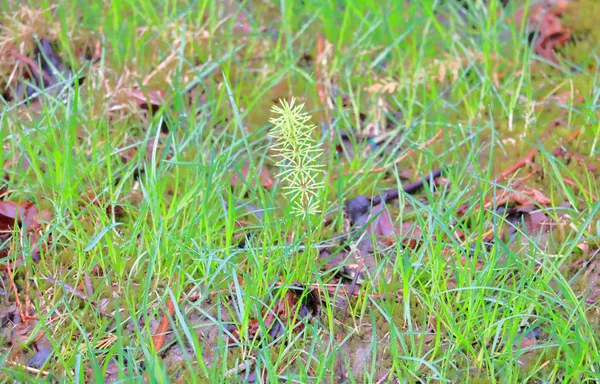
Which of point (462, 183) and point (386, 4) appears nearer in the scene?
A: point (462, 183)

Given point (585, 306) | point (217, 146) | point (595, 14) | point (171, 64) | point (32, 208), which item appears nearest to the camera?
point (585, 306)

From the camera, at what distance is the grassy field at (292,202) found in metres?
2.23

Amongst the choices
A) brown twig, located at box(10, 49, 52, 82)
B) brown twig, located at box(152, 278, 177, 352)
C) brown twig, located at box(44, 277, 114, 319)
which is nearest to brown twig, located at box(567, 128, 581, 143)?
brown twig, located at box(152, 278, 177, 352)

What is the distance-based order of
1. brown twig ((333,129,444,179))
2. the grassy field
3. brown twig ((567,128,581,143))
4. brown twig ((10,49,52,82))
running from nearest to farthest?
the grassy field → brown twig ((333,129,444,179)) → brown twig ((567,128,581,143)) → brown twig ((10,49,52,82))

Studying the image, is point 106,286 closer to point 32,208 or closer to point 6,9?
point 32,208

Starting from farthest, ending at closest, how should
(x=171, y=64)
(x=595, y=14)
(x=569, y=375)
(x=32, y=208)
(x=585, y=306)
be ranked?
(x=595, y=14) → (x=171, y=64) → (x=32, y=208) → (x=585, y=306) → (x=569, y=375)

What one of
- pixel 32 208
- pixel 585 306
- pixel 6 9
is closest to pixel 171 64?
pixel 6 9

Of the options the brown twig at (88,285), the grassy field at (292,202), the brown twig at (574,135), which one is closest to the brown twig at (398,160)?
the grassy field at (292,202)

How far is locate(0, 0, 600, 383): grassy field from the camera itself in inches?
87.7

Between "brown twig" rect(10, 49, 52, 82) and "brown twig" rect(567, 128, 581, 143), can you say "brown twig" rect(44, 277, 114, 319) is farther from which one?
"brown twig" rect(567, 128, 581, 143)

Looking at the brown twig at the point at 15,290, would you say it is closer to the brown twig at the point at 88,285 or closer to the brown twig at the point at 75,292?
the brown twig at the point at 75,292

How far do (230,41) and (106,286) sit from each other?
5.45 ft

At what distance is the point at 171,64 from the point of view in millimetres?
3596

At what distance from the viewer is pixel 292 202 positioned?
2422 millimetres
